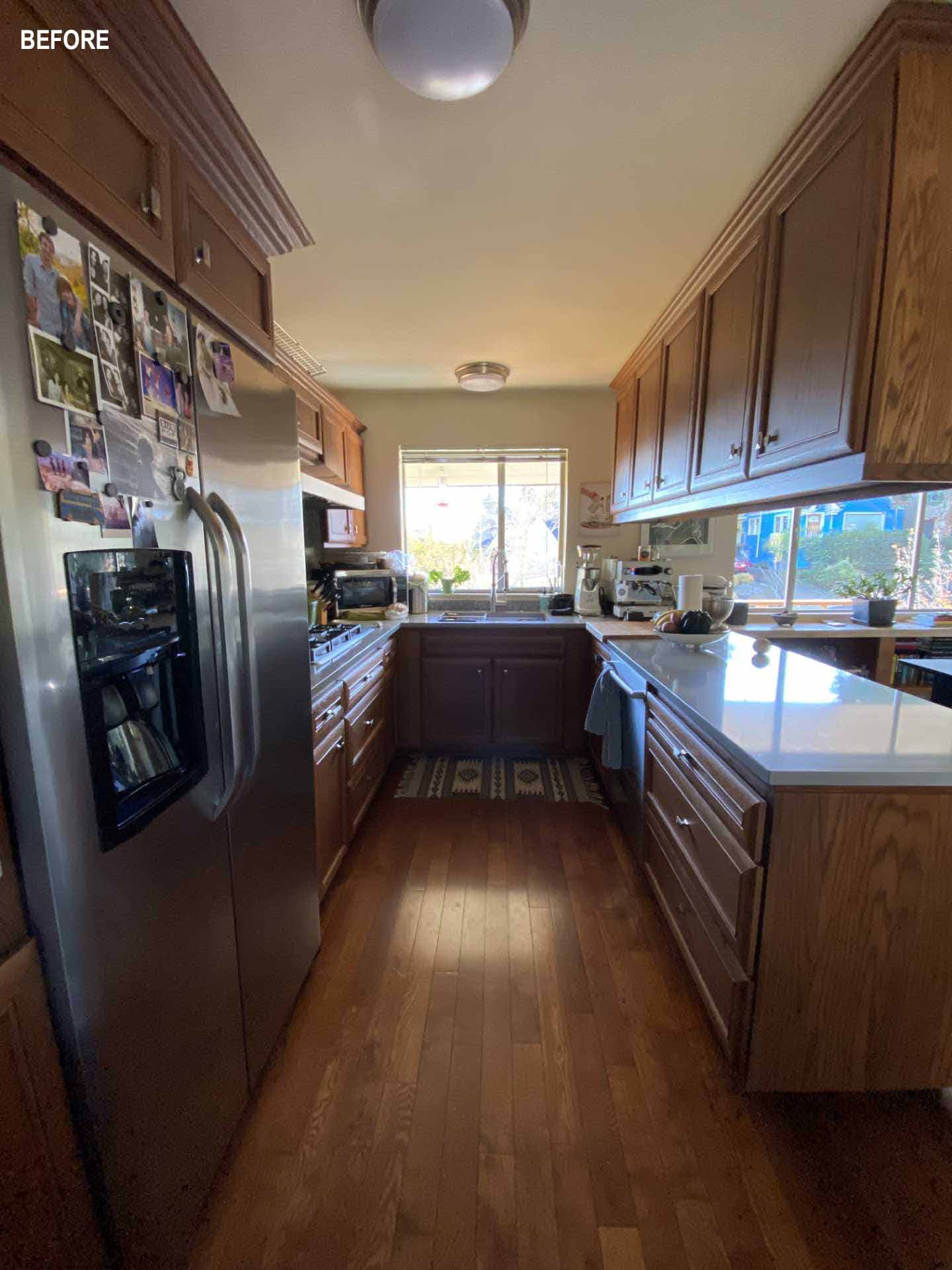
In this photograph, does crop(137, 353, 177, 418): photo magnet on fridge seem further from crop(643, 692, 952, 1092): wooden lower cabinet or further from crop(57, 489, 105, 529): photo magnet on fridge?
crop(643, 692, 952, 1092): wooden lower cabinet

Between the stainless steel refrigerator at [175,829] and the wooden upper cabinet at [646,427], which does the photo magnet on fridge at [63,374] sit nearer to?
the stainless steel refrigerator at [175,829]

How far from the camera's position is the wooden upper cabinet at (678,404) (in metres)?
2.14

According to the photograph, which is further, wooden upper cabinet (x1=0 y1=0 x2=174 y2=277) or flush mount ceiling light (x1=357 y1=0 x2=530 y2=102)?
flush mount ceiling light (x1=357 y1=0 x2=530 y2=102)

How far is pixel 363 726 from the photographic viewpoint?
7.93ft

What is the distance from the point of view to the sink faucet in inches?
150

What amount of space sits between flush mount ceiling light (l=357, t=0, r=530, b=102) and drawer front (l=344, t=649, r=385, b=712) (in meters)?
1.71

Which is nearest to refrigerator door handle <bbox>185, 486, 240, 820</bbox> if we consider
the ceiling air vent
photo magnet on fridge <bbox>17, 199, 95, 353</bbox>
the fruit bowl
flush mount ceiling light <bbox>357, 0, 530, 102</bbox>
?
photo magnet on fridge <bbox>17, 199, 95, 353</bbox>

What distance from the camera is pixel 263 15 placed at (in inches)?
40.1

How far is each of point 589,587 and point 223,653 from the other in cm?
274

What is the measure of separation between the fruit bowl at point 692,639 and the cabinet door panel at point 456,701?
3.96 ft

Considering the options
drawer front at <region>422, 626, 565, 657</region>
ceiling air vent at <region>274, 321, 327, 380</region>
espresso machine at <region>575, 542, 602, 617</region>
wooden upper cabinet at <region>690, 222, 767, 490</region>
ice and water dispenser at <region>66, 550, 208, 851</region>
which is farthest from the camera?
espresso machine at <region>575, 542, 602, 617</region>

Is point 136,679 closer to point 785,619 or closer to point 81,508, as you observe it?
point 81,508

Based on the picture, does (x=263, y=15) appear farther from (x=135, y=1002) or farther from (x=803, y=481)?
(x=135, y=1002)

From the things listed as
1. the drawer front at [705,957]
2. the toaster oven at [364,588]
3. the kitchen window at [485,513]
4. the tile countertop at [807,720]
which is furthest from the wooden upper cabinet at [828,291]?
the toaster oven at [364,588]
